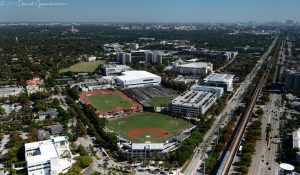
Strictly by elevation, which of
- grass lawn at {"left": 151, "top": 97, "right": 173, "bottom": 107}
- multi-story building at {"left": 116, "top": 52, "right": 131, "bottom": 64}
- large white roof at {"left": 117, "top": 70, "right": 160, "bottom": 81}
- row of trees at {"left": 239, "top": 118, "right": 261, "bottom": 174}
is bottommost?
row of trees at {"left": 239, "top": 118, "right": 261, "bottom": 174}

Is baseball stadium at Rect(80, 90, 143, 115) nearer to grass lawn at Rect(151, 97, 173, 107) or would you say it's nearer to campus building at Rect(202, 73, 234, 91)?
grass lawn at Rect(151, 97, 173, 107)

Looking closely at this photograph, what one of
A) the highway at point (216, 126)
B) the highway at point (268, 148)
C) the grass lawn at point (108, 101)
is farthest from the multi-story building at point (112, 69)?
the highway at point (268, 148)

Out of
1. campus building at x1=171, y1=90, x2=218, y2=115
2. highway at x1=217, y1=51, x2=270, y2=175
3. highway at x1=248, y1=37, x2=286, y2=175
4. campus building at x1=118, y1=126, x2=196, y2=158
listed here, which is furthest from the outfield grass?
highway at x1=248, y1=37, x2=286, y2=175

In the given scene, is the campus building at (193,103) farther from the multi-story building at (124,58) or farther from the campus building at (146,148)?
the multi-story building at (124,58)

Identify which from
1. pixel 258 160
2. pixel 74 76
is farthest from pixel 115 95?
pixel 258 160

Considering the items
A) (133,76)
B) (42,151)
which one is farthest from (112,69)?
(42,151)
